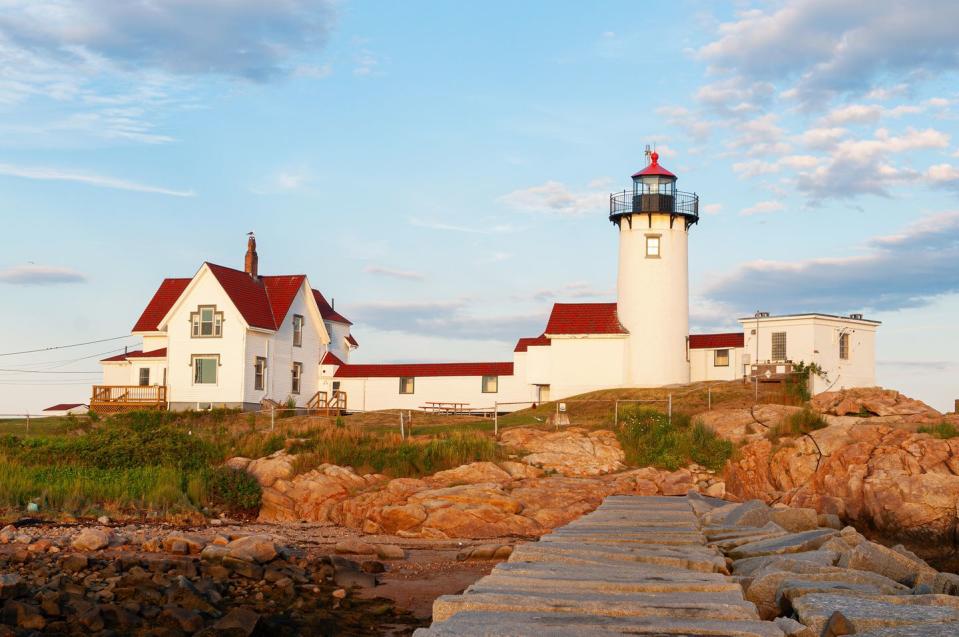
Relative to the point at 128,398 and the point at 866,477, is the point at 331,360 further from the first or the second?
the point at 866,477

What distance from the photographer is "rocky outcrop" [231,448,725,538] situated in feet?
63.6

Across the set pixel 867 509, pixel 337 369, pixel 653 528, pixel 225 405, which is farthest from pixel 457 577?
pixel 337 369

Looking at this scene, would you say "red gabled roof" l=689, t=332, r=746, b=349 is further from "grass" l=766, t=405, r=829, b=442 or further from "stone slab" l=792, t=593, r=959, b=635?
"stone slab" l=792, t=593, r=959, b=635

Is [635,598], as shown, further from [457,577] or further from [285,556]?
[285,556]

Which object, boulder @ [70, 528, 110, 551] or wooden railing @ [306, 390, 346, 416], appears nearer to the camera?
boulder @ [70, 528, 110, 551]

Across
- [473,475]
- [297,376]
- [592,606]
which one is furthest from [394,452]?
[297,376]

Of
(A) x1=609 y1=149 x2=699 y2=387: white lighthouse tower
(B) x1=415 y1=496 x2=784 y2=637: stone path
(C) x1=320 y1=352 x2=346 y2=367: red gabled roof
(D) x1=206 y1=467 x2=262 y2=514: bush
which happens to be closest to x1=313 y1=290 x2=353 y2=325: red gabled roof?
(C) x1=320 y1=352 x2=346 y2=367: red gabled roof

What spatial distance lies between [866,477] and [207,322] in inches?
1113

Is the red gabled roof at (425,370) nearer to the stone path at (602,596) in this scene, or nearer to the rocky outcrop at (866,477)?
the rocky outcrop at (866,477)

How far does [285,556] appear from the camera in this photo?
1477 centimetres

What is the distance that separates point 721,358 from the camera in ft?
137

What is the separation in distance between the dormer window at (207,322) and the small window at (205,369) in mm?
966

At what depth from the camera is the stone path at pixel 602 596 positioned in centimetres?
601

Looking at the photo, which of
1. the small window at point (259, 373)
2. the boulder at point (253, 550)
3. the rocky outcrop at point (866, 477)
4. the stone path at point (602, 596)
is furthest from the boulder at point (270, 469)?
the small window at point (259, 373)
